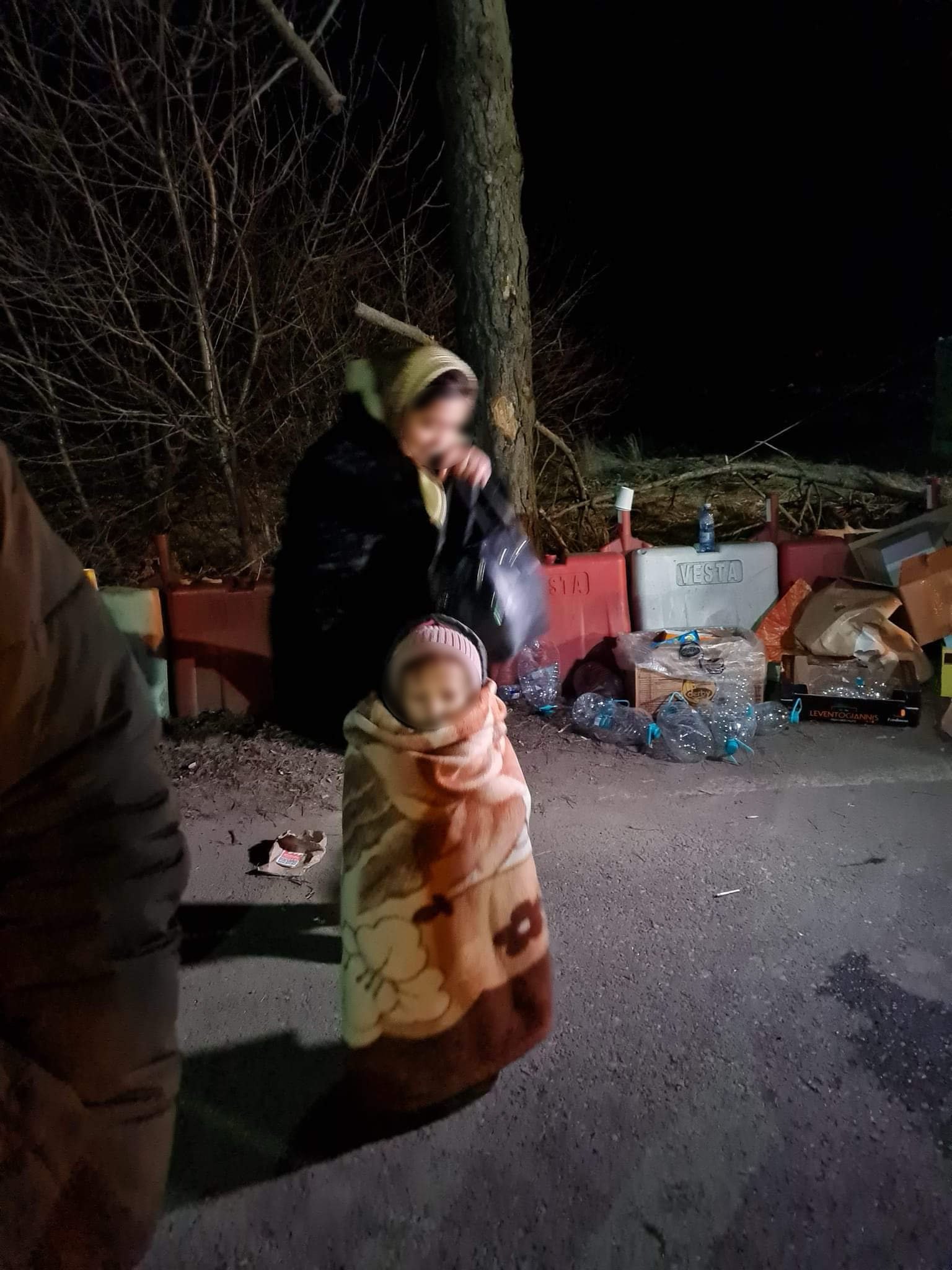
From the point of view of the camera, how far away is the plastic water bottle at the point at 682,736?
489 cm

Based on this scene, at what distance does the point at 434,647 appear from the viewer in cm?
202

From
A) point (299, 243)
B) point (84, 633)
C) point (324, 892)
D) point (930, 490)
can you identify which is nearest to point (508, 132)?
point (299, 243)

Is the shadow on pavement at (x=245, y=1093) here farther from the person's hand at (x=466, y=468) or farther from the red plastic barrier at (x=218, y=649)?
the red plastic barrier at (x=218, y=649)

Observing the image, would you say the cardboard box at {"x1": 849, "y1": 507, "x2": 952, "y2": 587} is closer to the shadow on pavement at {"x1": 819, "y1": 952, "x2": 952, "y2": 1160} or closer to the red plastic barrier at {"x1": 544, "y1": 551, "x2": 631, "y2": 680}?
the red plastic barrier at {"x1": 544, "y1": 551, "x2": 631, "y2": 680}

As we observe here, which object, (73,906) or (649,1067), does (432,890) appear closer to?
(649,1067)

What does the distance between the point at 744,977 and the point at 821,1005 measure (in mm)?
263

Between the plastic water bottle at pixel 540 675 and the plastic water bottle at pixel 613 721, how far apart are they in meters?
0.27

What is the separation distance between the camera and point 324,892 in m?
3.70

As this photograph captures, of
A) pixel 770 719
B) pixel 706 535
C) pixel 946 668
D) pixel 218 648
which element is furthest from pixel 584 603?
pixel 218 648

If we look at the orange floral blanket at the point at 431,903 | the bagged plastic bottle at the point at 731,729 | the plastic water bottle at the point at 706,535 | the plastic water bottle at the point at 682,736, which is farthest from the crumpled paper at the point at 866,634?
the orange floral blanket at the point at 431,903

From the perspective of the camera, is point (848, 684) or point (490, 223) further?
point (490, 223)

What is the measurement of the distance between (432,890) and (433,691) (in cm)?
53

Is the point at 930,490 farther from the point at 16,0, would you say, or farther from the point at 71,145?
the point at 16,0

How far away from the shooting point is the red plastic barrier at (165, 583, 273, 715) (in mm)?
5488
